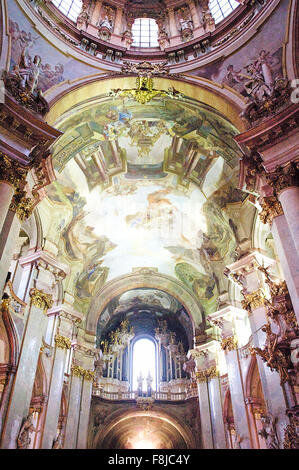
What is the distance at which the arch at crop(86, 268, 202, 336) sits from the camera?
21.6 m

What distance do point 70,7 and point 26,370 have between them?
13.3m

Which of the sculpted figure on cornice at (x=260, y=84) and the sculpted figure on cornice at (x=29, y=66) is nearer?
the sculpted figure on cornice at (x=260, y=84)

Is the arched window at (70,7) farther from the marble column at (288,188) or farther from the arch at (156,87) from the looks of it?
the marble column at (288,188)

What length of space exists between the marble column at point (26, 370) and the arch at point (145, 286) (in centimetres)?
834

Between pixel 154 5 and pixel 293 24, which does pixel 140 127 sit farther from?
pixel 293 24

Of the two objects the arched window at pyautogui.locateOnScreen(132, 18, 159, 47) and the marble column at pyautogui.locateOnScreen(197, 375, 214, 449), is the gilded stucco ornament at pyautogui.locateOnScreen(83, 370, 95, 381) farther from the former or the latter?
the arched window at pyautogui.locateOnScreen(132, 18, 159, 47)

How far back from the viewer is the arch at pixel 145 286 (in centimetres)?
2162

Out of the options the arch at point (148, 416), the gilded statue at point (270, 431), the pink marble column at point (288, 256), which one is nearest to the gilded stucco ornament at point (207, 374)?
the arch at point (148, 416)

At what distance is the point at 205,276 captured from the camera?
20250mm

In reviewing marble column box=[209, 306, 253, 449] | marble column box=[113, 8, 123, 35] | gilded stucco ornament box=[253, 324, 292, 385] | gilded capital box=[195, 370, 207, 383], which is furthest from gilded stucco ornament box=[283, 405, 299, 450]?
marble column box=[113, 8, 123, 35]

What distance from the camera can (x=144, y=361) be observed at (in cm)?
2630

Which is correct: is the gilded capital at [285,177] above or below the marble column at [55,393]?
above
